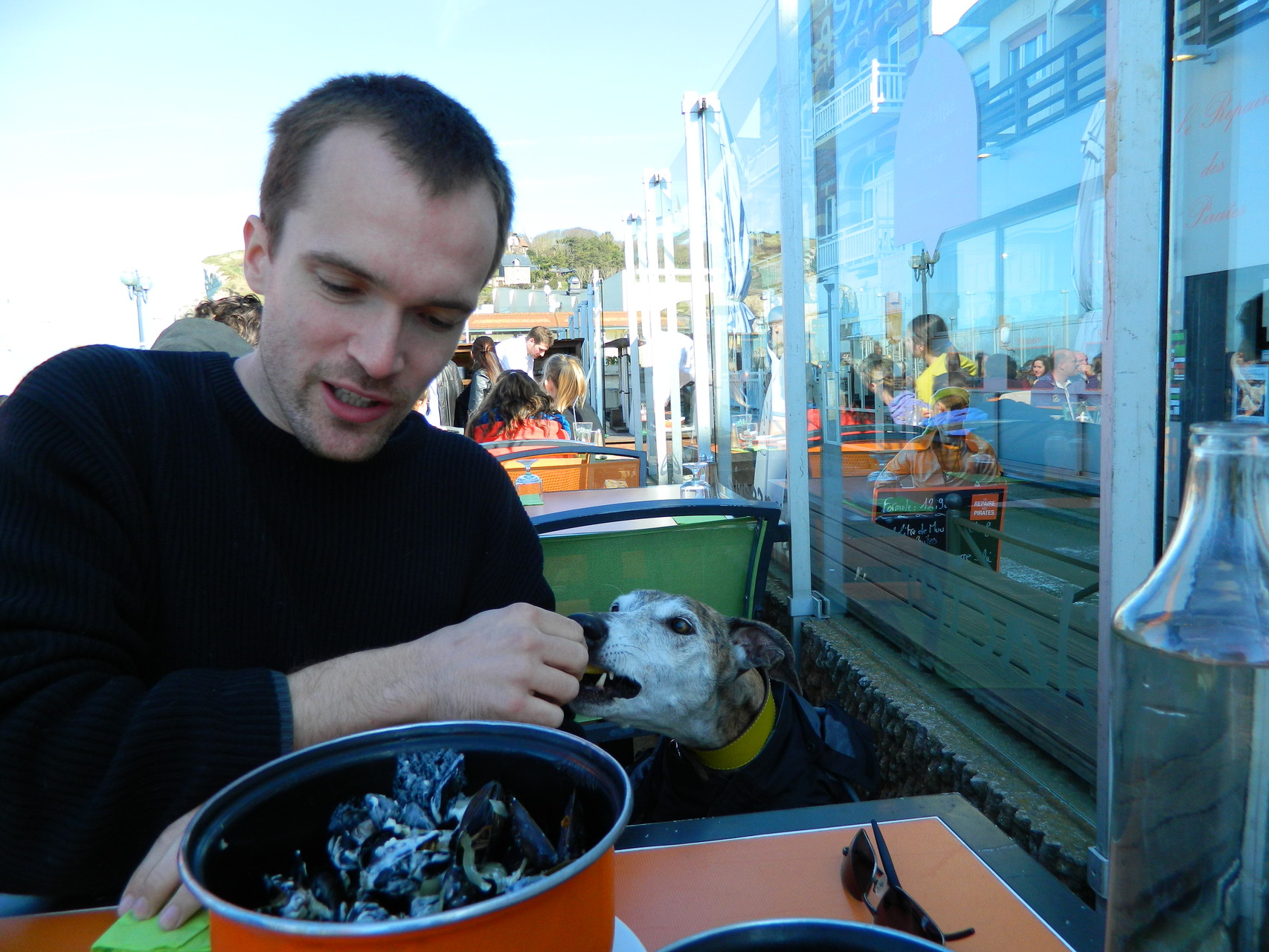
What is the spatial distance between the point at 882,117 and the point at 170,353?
9.98 ft

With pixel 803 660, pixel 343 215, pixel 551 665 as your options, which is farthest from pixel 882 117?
pixel 551 665

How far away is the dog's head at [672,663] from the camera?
2430 mm

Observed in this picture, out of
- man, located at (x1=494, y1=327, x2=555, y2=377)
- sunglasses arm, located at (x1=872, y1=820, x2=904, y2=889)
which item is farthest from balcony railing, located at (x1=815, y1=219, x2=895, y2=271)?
man, located at (x1=494, y1=327, x2=555, y2=377)

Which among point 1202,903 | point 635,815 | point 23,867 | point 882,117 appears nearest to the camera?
point 1202,903

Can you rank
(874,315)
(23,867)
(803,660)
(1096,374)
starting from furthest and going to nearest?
1. (803,660)
2. (874,315)
3. (1096,374)
4. (23,867)

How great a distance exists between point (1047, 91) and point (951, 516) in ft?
5.23

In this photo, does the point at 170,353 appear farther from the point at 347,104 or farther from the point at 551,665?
the point at 551,665

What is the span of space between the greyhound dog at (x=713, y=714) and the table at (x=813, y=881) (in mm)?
1127

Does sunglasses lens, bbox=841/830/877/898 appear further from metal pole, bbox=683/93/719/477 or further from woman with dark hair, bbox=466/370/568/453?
woman with dark hair, bbox=466/370/568/453

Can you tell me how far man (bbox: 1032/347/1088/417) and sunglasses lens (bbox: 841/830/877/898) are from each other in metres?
1.71

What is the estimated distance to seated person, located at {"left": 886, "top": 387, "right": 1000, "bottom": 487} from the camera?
319 cm

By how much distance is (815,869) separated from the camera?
1039 mm

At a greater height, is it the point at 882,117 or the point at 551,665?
the point at 882,117

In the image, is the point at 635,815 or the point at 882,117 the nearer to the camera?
the point at 635,815
